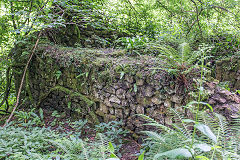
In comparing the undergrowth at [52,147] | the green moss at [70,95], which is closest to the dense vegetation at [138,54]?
the undergrowth at [52,147]

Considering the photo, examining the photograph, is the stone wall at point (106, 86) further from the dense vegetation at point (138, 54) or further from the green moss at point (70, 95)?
the dense vegetation at point (138, 54)

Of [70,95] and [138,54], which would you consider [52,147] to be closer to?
[70,95]

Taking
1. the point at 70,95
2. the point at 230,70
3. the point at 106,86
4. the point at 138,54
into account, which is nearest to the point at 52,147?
the point at 106,86

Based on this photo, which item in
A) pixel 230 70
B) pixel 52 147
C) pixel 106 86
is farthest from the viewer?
pixel 230 70

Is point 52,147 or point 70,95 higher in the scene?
point 70,95

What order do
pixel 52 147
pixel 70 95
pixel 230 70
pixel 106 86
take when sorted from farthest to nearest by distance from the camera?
pixel 70 95, pixel 230 70, pixel 106 86, pixel 52 147

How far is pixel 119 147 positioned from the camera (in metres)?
2.73

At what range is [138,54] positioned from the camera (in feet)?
12.9

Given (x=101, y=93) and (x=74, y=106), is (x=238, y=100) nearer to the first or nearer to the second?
(x=101, y=93)

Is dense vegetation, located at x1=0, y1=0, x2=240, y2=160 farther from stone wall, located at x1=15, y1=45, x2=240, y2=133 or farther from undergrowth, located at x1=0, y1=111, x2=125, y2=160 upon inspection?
stone wall, located at x1=15, y1=45, x2=240, y2=133

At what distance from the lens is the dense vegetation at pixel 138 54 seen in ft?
5.67

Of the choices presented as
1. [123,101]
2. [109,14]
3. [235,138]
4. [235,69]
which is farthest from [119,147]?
[109,14]

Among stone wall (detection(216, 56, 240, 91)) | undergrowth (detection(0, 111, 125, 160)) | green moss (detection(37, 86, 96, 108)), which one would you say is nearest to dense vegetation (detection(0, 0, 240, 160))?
undergrowth (detection(0, 111, 125, 160))

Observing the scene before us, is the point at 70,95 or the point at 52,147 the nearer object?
the point at 52,147
